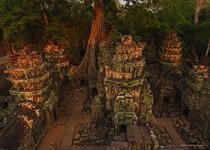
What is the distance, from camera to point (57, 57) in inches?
928

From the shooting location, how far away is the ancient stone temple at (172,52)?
23000 millimetres

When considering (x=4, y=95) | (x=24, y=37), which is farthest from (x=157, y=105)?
(x=24, y=37)

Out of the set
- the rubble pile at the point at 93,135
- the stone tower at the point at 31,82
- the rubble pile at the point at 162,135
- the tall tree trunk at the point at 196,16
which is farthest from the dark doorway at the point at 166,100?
the stone tower at the point at 31,82

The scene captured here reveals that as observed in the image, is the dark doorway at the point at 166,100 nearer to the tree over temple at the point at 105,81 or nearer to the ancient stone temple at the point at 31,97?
the tree over temple at the point at 105,81

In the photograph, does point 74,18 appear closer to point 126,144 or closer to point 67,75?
point 67,75

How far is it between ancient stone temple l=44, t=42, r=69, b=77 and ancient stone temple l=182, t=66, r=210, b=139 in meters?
11.4

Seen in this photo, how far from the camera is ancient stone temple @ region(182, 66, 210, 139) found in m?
16.8

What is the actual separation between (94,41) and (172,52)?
7.30 m

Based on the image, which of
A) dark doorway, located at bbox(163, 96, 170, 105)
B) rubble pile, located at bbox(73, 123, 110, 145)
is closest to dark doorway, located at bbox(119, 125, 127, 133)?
rubble pile, located at bbox(73, 123, 110, 145)

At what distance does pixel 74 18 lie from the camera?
28.2 m

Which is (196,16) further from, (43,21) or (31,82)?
(31,82)

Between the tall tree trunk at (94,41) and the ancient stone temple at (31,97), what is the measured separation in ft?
21.3

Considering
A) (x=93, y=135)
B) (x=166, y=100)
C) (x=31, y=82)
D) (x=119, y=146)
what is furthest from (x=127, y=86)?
(x=166, y=100)

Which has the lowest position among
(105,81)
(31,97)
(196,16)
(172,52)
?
(31,97)
